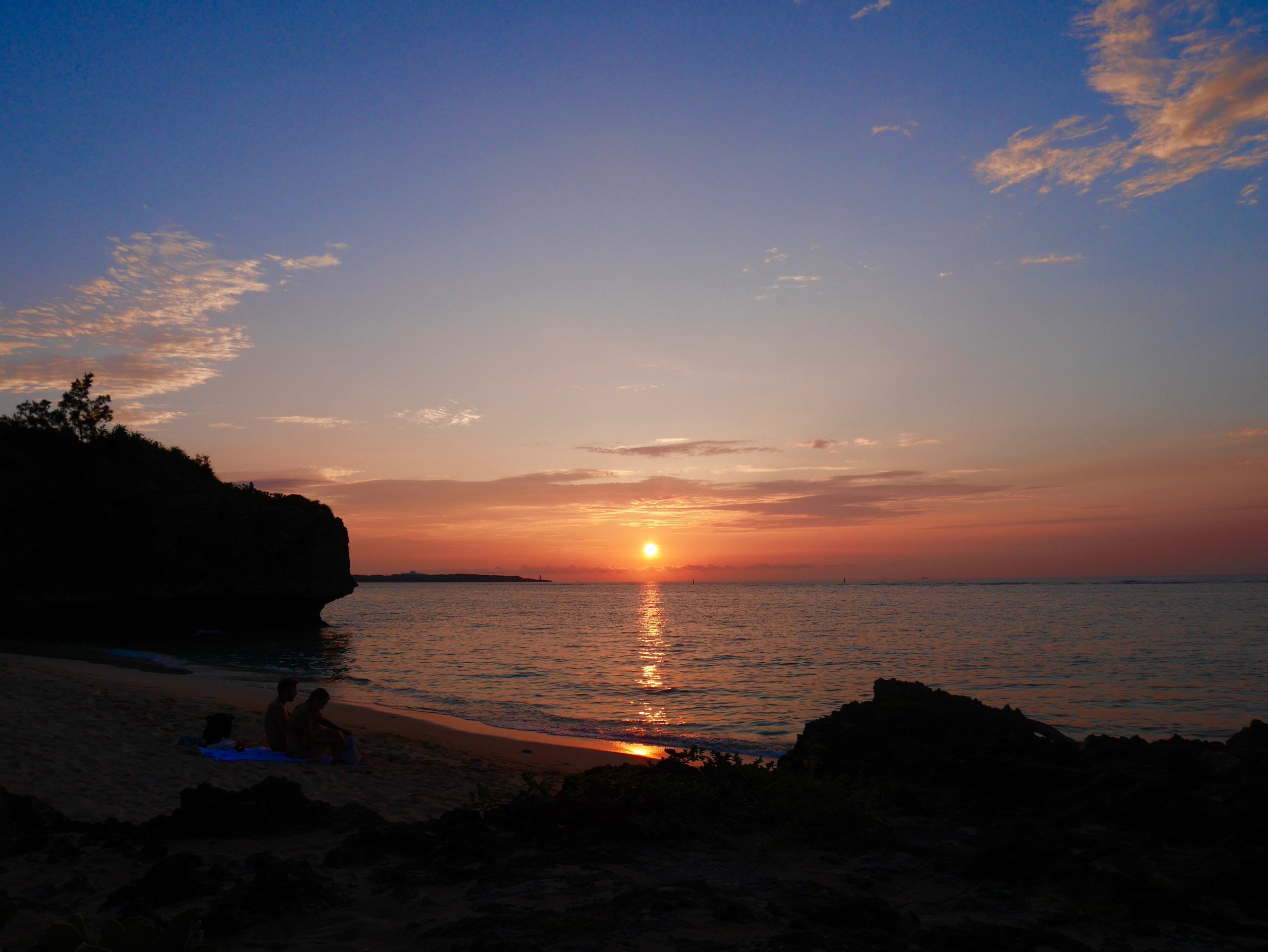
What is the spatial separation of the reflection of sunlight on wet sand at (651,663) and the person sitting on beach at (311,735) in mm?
8214

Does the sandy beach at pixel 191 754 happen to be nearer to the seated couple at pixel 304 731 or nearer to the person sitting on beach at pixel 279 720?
the seated couple at pixel 304 731

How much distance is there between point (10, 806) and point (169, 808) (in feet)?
5.98

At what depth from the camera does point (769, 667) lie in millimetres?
27719

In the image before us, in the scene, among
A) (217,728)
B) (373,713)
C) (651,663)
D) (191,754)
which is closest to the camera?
(191,754)

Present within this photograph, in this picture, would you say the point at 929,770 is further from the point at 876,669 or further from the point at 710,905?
the point at 876,669

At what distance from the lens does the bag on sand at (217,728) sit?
37.6ft

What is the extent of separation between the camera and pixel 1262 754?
8.18 metres

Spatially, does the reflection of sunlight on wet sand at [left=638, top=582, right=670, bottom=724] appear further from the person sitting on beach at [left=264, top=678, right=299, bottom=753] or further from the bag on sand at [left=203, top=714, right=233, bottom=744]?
the bag on sand at [left=203, top=714, right=233, bottom=744]

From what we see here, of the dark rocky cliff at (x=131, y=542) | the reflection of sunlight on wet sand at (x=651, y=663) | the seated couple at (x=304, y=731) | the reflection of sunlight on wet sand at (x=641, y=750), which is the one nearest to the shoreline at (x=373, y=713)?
the reflection of sunlight on wet sand at (x=641, y=750)

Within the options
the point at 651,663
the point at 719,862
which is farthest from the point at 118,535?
the point at 719,862

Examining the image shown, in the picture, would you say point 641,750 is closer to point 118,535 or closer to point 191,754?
point 191,754

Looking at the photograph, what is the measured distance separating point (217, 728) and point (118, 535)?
35.8 metres

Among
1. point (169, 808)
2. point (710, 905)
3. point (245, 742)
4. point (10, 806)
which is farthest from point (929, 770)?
point (245, 742)

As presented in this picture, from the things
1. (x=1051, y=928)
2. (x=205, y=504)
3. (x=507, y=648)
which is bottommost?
(x=507, y=648)
